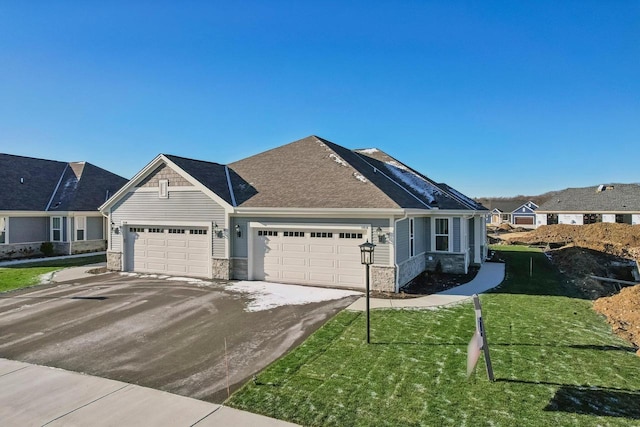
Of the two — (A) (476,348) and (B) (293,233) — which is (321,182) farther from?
(A) (476,348)

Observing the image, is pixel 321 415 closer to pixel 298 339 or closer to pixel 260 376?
pixel 260 376

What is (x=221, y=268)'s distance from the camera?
14422 mm

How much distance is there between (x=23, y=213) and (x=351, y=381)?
24235 mm

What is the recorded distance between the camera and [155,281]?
14266 mm

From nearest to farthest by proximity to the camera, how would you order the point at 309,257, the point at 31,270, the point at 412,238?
1. the point at 309,257
2. the point at 412,238
3. the point at 31,270

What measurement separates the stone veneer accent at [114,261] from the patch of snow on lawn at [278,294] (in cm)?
624

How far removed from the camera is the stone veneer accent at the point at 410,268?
12859mm

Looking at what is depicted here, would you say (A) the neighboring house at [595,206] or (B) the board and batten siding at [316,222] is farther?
(A) the neighboring house at [595,206]

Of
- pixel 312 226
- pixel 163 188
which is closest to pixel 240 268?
pixel 312 226

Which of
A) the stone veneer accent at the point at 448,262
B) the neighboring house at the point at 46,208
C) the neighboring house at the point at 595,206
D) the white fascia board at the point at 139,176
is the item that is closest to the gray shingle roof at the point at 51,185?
the neighboring house at the point at 46,208

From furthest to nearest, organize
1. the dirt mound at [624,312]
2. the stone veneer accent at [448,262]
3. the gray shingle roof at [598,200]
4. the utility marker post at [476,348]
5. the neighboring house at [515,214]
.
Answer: the neighboring house at [515,214] < the gray shingle roof at [598,200] < the stone veneer accent at [448,262] < the dirt mound at [624,312] < the utility marker post at [476,348]

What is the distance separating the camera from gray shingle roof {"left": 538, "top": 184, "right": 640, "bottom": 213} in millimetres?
40469

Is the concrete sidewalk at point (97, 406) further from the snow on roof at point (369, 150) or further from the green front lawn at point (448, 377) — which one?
the snow on roof at point (369, 150)

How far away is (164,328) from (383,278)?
22.6 feet
